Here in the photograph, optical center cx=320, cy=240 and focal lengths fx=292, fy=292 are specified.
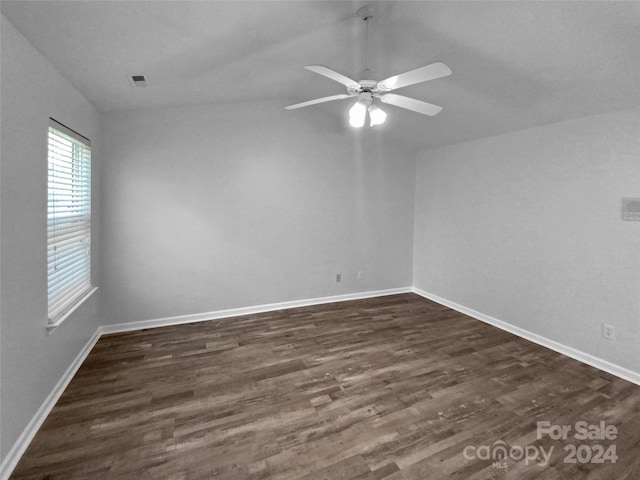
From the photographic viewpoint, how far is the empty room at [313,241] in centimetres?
167

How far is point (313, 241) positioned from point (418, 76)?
2.69 m

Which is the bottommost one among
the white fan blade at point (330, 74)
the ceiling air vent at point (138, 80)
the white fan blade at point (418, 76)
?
the white fan blade at point (418, 76)

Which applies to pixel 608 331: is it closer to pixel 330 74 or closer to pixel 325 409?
pixel 325 409

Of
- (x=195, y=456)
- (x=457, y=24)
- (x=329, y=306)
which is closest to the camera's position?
(x=195, y=456)

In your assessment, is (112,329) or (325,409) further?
(112,329)

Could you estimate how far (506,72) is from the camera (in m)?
2.30

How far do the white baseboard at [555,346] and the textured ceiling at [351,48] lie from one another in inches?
86.6

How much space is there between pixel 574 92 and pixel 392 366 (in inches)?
108

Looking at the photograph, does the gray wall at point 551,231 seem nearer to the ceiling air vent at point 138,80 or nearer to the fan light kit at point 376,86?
the fan light kit at point 376,86

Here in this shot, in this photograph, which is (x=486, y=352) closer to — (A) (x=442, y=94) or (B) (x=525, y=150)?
(B) (x=525, y=150)

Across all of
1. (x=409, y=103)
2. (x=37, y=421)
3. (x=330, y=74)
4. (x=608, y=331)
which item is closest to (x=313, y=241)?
(x=409, y=103)

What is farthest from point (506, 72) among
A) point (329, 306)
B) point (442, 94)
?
point (329, 306)

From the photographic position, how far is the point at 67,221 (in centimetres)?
229

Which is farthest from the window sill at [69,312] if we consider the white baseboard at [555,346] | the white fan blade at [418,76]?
the white baseboard at [555,346]
